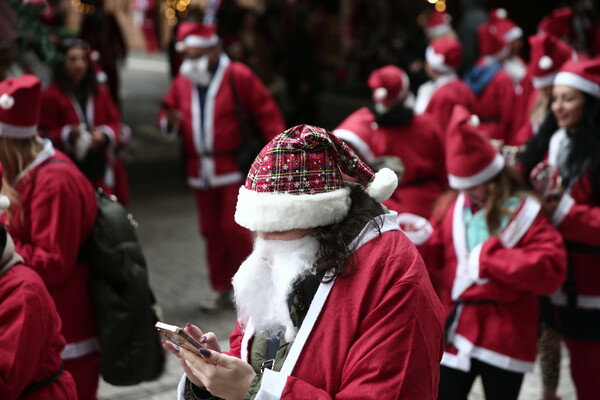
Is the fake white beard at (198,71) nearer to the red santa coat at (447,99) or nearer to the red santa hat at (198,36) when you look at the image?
the red santa hat at (198,36)

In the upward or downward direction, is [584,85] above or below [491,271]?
above

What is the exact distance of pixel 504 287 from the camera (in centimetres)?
398

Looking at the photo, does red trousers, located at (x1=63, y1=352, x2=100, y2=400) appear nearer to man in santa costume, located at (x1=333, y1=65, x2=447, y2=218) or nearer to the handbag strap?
man in santa costume, located at (x1=333, y1=65, x2=447, y2=218)

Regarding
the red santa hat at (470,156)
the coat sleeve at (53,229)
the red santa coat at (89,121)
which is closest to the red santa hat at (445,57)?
the red santa coat at (89,121)

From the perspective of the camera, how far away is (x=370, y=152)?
510 cm

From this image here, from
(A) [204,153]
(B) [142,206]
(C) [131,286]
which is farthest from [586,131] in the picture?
(B) [142,206]

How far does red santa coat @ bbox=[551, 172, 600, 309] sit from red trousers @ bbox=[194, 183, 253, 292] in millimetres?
2987

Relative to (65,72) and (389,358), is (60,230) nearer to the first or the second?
(389,358)

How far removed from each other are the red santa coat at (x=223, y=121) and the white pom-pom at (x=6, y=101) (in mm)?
3104

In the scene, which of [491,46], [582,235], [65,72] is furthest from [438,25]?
[582,235]

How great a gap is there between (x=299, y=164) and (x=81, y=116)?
4704mm

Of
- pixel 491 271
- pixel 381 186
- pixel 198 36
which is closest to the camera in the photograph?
pixel 381 186

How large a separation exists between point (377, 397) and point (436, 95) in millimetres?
5493

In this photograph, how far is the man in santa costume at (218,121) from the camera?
6.97 metres
